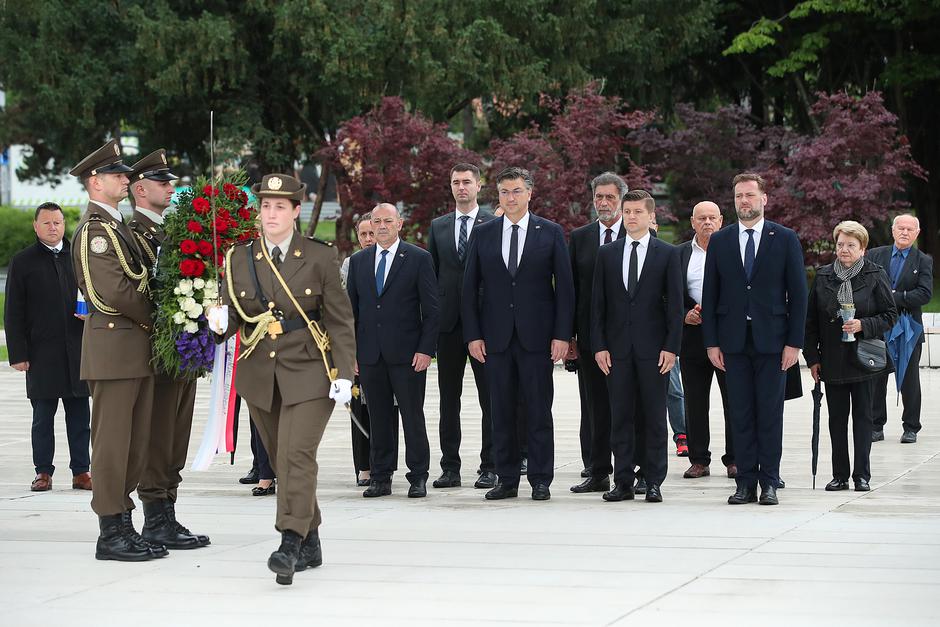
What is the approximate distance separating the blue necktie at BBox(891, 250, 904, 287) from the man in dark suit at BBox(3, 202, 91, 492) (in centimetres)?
727

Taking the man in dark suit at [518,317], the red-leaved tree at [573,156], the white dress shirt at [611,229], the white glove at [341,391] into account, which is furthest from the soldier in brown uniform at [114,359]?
the red-leaved tree at [573,156]

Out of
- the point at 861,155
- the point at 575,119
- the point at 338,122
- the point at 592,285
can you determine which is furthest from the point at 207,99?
the point at 592,285

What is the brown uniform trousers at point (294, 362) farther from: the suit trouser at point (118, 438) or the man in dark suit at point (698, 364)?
the man in dark suit at point (698, 364)

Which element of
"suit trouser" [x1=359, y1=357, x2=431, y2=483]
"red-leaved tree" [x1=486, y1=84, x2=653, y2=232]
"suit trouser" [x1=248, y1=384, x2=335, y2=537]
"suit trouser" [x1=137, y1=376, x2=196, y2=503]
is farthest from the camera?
"red-leaved tree" [x1=486, y1=84, x2=653, y2=232]

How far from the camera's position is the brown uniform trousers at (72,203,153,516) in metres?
7.78

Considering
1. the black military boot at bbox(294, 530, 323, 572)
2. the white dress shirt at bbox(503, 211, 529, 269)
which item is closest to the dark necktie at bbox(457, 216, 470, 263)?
the white dress shirt at bbox(503, 211, 529, 269)

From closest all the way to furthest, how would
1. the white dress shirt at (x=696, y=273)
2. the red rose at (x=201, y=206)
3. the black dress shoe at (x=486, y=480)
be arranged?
the red rose at (x=201, y=206) < the black dress shoe at (x=486, y=480) < the white dress shirt at (x=696, y=273)

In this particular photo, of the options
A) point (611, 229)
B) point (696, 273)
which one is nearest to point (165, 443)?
point (611, 229)

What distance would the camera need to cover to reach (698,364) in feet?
35.9

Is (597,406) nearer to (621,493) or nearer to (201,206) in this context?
(621,493)

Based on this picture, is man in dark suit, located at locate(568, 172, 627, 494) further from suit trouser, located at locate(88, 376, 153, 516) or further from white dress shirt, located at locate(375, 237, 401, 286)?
suit trouser, located at locate(88, 376, 153, 516)

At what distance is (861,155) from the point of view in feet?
95.3

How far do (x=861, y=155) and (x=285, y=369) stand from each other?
2372cm

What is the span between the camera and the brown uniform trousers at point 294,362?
7215 mm
